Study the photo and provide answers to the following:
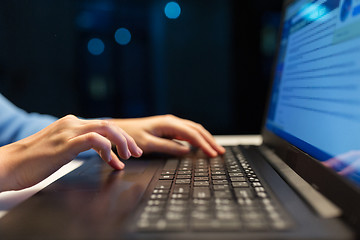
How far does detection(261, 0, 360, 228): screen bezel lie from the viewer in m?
0.27

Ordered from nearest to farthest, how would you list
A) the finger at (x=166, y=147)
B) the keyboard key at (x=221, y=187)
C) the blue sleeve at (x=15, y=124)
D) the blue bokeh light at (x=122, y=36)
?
the keyboard key at (x=221, y=187) < the finger at (x=166, y=147) < the blue sleeve at (x=15, y=124) < the blue bokeh light at (x=122, y=36)

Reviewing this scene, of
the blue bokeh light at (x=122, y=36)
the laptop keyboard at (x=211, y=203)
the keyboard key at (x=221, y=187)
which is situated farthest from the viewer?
the blue bokeh light at (x=122, y=36)

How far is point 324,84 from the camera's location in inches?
15.7

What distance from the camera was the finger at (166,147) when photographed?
0.63 meters

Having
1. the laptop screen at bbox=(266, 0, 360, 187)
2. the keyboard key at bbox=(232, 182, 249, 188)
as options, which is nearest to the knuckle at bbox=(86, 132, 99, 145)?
the keyboard key at bbox=(232, 182, 249, 188)

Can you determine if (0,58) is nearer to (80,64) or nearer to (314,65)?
(80,64)

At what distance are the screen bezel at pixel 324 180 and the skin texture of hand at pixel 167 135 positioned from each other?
15 centimetres

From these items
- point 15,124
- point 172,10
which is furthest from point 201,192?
point 172,10

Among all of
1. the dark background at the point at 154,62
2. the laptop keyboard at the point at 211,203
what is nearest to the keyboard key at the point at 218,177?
the laptop keyboard at the point at 211,203

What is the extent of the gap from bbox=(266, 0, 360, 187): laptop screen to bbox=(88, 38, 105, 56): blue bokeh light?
2.50m

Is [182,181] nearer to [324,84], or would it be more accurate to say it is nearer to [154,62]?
[324,84]

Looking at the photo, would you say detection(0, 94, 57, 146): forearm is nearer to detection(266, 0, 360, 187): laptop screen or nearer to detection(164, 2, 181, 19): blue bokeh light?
detection(266, 0, 360, 187): laptop screen

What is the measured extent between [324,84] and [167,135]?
0.38m

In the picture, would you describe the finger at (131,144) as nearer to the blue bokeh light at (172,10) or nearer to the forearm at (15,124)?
the forearm at (15,124)
